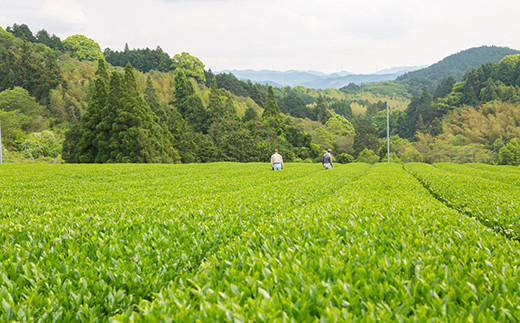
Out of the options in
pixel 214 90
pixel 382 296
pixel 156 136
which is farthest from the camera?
pixel 214 90

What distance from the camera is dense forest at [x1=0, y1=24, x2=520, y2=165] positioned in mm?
42344

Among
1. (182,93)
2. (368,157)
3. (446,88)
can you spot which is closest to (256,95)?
(182,93)

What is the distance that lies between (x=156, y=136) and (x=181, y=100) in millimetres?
36039

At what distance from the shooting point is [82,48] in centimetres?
10956

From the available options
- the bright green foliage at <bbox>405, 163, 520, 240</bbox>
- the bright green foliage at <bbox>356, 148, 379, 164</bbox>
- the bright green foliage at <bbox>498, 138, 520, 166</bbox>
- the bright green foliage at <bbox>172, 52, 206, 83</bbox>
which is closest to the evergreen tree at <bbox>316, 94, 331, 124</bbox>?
the bright green foliage at <bbox>356, 148, 379, 164</bbox>

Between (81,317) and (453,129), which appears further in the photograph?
(453,129)

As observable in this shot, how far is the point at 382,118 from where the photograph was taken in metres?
123

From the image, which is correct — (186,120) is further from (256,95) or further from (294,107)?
(294,107)

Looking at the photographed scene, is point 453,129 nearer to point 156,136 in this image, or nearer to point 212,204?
point 156,136

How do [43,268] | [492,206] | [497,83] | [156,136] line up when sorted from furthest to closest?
[497,83]
[156,136]
[492,206]
[43,268]

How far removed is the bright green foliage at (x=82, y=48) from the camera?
10762 centimetres

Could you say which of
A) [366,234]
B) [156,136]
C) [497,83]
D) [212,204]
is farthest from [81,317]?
[497,83]

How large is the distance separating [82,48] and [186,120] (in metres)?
64.3

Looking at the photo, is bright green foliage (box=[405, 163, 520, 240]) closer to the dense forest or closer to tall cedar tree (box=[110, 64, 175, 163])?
tall cedar tree (box=[110, 64, 175, 163])
